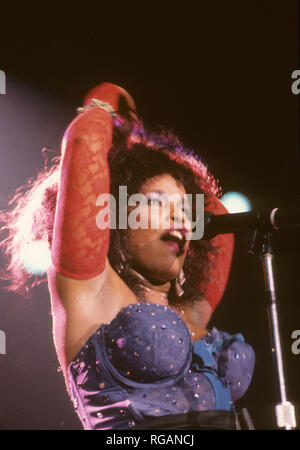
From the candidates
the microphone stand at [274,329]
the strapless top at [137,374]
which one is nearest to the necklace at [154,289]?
the strapless top at [137,374]

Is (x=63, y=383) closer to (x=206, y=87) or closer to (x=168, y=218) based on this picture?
(x=168, y=218)

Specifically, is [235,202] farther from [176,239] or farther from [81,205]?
[81,205]

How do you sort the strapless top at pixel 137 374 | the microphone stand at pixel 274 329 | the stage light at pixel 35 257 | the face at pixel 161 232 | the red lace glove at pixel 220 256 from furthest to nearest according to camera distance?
the red lace glove at pixel 220 256, the face at pixel 161 232, the stage light at pixel 35 257, the strapless top at pixel 137 374, the microphone stand at pixel 274 329

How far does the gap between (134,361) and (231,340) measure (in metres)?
0.44

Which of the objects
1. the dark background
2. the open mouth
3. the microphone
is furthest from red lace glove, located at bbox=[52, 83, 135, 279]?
the microphone

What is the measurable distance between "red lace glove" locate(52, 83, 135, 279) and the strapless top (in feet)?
0.70

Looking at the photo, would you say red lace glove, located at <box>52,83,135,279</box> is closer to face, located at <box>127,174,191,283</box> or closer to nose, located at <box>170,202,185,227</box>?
face, located at <box>127,174,191,283</box>

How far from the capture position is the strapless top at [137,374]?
60.8 inches

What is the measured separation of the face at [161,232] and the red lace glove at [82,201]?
5.5 inches

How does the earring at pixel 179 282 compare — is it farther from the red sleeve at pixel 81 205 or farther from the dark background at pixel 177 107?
the red sleeve at pixel 81 205

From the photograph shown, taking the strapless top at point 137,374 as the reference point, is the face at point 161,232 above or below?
above

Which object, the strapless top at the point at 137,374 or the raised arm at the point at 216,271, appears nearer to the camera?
the strapless top at the point at 137,374
